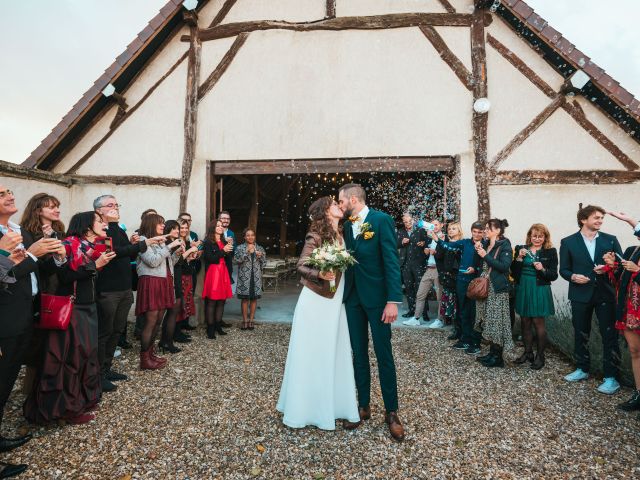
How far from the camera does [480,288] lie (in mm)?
4832

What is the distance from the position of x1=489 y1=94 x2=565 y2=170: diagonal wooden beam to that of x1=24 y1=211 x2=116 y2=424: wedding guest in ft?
20.3

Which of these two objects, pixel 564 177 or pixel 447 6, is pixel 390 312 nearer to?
pixel 564 177

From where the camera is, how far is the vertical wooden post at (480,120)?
6285 millimetres

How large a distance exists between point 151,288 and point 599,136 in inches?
289

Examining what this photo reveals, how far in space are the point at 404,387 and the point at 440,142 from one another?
14.2ft

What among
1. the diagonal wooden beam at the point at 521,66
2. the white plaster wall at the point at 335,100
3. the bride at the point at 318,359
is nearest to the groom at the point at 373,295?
the bride at the point at 318,359

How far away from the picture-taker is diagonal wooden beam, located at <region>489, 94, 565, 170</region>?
6035 mm

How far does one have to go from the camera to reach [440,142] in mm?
6430

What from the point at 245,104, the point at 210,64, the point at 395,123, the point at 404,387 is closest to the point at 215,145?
the point at 245,104

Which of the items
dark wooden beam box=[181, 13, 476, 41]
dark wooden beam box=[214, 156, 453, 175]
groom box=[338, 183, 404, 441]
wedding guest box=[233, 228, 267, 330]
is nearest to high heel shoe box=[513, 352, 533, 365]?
groom box=[338, 183, 404, 441]

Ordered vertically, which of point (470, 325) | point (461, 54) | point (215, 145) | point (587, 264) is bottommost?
point (470, 325)

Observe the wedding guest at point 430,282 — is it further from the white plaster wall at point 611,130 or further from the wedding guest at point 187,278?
the wedding guest at point 187,278

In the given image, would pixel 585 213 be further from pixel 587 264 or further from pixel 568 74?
pixel 568 74

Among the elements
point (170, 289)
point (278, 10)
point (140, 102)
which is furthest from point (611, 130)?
point (140, 102)
